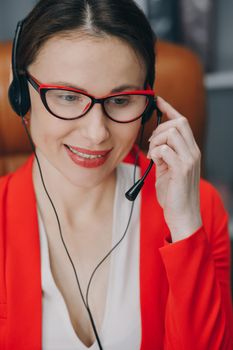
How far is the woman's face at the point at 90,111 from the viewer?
0.86m

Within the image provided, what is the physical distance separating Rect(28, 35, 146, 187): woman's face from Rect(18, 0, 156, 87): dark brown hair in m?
0.01

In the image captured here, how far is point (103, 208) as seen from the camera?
1129 millimetres

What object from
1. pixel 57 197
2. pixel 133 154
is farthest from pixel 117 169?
pixel 57 197

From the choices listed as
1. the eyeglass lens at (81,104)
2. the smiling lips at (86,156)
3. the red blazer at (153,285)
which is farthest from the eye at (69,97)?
the red blazer at (153,285)

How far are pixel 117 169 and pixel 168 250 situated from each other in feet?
0.94

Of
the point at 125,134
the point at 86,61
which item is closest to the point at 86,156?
the point at 125,134

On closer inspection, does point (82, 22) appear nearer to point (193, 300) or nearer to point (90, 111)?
point (90, 111)

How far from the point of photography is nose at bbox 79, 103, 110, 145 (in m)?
0.89

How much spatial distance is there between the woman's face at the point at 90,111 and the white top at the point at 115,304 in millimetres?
160

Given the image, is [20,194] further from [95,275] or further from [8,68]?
[8,68]

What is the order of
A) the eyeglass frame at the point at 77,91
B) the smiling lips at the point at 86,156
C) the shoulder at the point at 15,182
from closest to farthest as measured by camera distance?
the eyeglass frame at the point at 77,91 < the smiling lips at the point at 86,156 < the shoulder at the point at 15,182

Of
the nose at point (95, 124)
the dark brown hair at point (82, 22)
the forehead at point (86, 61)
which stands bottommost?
the nose at point (95, 124)

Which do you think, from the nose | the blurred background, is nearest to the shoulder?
the nose

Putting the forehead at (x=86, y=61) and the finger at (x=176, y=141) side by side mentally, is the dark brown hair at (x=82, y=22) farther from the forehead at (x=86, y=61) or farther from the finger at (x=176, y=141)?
the finger at (x=176, y=141)
